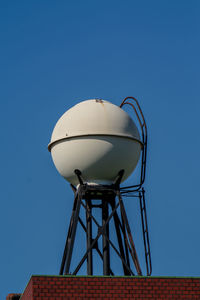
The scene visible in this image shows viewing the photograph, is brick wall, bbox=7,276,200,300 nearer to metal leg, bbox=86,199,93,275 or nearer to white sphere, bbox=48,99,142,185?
metal leg, bbox=86,199,93,275

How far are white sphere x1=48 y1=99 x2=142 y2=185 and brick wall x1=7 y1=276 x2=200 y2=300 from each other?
439 cm

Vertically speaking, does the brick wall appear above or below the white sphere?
below

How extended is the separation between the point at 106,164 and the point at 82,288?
15.4 ft

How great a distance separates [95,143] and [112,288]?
491 cm

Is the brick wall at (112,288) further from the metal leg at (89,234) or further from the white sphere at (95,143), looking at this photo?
the white sphere at (95,143)

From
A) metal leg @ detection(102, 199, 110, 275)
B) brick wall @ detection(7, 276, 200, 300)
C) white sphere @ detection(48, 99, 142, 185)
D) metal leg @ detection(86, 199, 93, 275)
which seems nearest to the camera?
brick wall @ detection(7, 276, 200, 300)

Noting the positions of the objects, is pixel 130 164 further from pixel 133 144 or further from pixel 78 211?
pixel 78 211

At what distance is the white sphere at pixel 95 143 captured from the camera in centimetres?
2283

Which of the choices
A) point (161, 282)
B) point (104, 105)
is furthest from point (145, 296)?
point (104, 105)

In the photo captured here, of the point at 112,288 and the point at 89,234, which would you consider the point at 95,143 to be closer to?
the point at 89,234

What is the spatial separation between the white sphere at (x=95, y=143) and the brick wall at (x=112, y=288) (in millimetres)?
4392

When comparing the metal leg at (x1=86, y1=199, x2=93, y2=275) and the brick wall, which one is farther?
the metal leg at (x1=86, y1=199, x2=93, y2=275)

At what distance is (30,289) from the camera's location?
19406 millimetres

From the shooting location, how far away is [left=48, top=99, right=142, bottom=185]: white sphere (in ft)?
74.9
